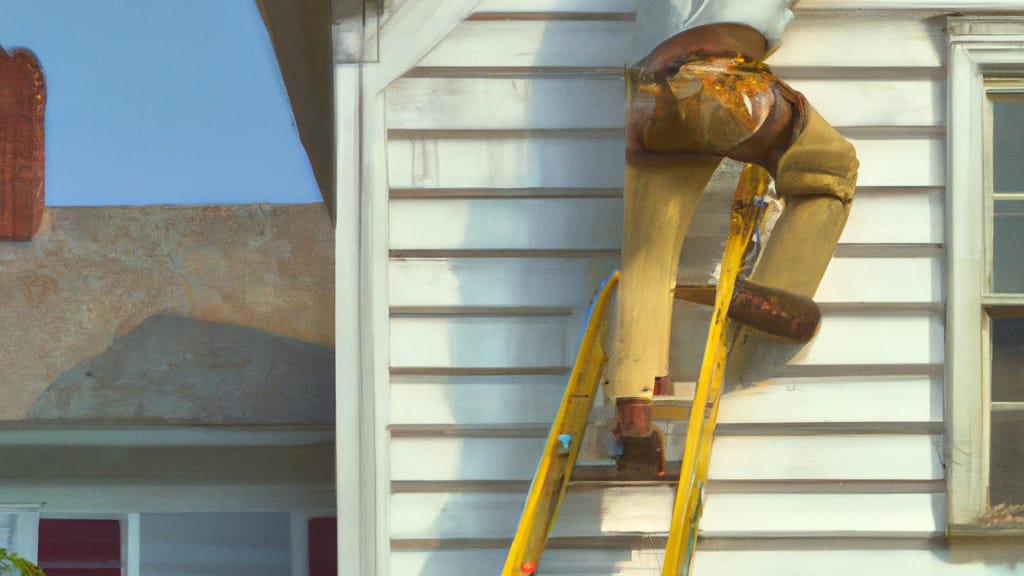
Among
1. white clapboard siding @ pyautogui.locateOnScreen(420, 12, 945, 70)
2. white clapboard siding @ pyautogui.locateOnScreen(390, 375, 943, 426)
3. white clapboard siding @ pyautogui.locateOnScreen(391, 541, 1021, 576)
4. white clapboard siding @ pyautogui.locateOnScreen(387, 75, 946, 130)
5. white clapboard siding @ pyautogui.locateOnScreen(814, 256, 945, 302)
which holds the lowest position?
white clapboard siding @ pyautogui.locateOnScreen(391, 541, 1021, 576)

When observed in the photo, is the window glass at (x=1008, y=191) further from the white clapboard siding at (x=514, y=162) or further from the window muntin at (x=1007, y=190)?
the white clapboard siding at (x=514, y=162)

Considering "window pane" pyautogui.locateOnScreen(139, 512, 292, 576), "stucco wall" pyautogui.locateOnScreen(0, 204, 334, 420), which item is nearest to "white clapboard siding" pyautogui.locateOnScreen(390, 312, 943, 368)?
"stucco wall" pyautogui.locateOnScreen(0, 204, 334, 420)

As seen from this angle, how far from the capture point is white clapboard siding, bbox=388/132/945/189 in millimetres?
2875

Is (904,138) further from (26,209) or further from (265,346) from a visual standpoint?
(26,209)

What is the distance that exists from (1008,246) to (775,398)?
0.76 meters

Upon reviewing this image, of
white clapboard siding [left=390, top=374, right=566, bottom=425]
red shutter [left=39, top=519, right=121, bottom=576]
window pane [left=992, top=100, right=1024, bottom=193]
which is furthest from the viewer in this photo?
red shutter [left=39, top=519, right=121, bottom=576]

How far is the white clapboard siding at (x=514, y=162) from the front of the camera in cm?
288

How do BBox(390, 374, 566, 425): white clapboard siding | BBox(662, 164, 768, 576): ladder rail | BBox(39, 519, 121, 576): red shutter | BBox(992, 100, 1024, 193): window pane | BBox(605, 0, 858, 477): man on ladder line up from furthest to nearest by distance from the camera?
BBox(39, 519, 121, 576): red shutter < BBox(992, 100, 1024, 193): window pane < BBox(390, 374, 566, 425): white clapboard siding < BBox(605, 0, 858, 477): man on ladder < BBox(662, 164, 768, 576): ladder rail

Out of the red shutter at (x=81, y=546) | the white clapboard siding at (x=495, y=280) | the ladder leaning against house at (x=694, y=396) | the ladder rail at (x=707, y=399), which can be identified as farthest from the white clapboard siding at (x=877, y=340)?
the red shutter at (x=81, y=546)

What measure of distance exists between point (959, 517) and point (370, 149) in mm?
1817

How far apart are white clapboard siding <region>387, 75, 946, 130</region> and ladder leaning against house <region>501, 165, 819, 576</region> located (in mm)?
359

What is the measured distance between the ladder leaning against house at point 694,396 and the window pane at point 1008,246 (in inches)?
23.0

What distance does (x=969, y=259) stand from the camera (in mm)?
2877

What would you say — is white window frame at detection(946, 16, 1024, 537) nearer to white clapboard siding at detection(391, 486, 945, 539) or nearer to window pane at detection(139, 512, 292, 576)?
white clapboard siding at detection(391, 486, 945, 539)
